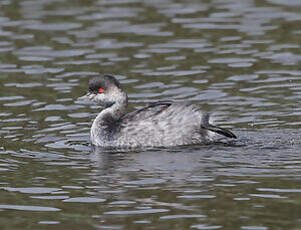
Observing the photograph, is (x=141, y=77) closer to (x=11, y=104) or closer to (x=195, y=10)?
(x=11, y=104)

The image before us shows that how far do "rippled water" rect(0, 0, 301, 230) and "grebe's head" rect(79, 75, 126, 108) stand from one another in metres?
0.71

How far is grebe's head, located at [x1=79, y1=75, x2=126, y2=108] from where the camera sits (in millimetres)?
15344

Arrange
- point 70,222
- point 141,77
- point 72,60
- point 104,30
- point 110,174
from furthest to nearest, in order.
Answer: point 104,30 < point 72,60 < point 141,77 < point 110,174 < point 70,222

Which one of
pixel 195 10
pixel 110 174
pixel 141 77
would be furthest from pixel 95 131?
pixel 195 10

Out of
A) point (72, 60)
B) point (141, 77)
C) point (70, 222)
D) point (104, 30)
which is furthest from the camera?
point (104, 30)

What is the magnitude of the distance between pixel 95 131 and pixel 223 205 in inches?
191

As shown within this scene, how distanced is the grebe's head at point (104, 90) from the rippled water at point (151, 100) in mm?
712

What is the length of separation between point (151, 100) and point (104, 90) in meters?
1.99

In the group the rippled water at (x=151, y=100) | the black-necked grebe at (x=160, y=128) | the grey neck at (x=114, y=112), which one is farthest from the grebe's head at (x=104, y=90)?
the rippled water at (x=151, y=100)

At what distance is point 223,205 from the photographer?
10648 millimetres

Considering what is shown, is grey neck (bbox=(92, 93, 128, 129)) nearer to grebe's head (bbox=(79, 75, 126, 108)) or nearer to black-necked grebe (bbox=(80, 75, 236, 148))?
grebe's head (bbox=(79, 75, 126, 108))

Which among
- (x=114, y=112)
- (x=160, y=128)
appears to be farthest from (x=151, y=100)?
(x=160, y=128)

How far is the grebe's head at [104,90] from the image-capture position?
15.3 metres

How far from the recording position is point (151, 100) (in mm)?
17234
